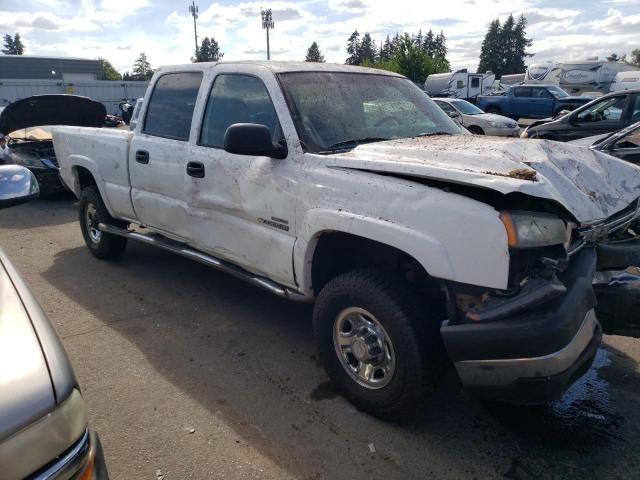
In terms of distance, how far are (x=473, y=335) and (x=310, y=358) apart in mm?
1593

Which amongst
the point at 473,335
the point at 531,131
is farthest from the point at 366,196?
the point at 531,131

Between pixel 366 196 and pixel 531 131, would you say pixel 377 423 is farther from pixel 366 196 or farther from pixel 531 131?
pixel 531 131

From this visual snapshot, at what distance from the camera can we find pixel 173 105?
176 inches

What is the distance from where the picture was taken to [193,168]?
3.97 meters

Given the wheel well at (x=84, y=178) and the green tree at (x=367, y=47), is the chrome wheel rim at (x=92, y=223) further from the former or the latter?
the green tree at (x=367, y=47)

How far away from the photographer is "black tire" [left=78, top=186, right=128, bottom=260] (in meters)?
5.50

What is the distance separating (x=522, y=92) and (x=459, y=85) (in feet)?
29.0

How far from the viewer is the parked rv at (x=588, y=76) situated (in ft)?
119

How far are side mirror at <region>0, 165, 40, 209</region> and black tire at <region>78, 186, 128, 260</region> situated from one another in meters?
3.31

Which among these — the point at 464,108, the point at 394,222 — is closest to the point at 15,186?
the point at 394,222

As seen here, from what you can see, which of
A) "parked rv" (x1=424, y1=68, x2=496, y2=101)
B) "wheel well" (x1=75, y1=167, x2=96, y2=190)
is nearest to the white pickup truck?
"wheel well" (x1=75, y1=167, x2=96, y2=190)

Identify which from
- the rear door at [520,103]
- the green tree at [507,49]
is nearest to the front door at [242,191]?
the rear door at [520,103]

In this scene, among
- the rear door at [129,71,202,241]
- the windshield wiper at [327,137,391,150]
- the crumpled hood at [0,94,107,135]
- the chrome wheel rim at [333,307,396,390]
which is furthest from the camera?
the crumpled hood at [0,94,107,135]

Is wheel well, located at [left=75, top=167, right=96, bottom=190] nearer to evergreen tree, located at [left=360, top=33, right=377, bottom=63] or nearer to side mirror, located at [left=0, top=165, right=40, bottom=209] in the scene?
side mirror, located at [left=0, top=165, right=40, bottom=209]
